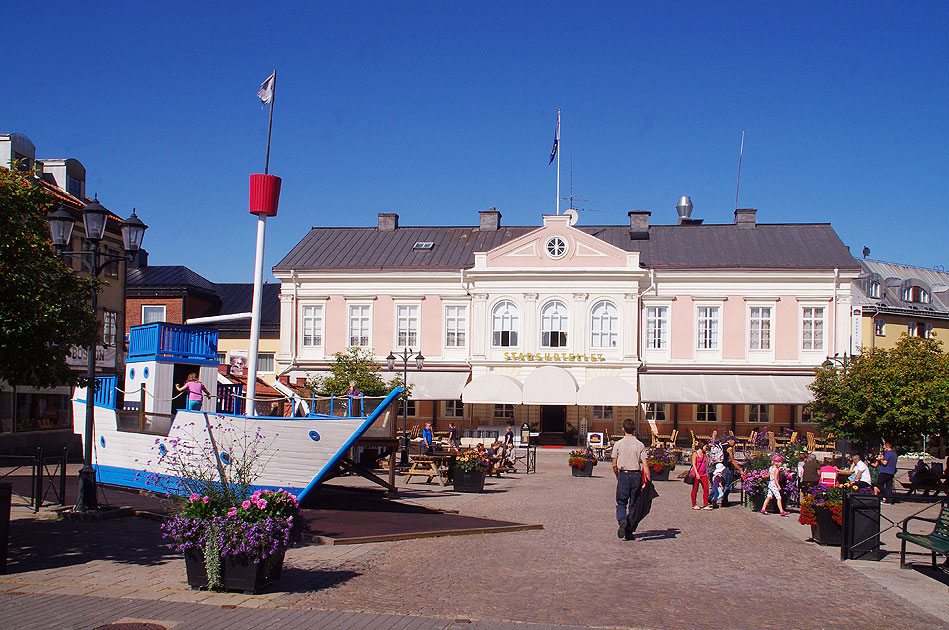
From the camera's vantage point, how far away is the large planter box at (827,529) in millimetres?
13703

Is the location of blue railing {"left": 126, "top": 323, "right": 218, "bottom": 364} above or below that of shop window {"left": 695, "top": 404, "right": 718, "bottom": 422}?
above

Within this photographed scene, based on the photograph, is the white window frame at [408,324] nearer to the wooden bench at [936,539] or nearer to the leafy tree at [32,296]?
the leafy tree at [32,296]

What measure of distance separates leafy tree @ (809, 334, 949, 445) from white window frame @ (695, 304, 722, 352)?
14.5m

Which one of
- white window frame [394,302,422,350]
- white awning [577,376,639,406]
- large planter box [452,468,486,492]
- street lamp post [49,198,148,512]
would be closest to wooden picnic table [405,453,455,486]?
large planter box [452,468,486,492]

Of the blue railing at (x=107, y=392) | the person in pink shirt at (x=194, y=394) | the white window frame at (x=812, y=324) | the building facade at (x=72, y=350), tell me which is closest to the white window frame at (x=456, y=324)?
the building facade at (x=72, y=350)

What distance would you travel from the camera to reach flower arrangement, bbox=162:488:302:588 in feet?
29.7

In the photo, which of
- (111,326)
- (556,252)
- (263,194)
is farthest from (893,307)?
(263,194)

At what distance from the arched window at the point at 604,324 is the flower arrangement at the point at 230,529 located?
33.1 meters

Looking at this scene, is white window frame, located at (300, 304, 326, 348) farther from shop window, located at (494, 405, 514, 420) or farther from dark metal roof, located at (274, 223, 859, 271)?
shop window, located at (494, 405, 514, 420)

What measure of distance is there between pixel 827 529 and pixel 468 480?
921cm

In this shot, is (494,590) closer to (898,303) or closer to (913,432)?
(913,432)

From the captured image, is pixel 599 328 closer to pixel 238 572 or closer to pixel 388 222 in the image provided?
pixel 388 222

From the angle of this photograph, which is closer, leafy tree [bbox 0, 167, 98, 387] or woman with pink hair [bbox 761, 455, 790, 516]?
leafy tree [bbox 0, 167, 98, 387]

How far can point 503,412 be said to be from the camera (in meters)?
42.8
